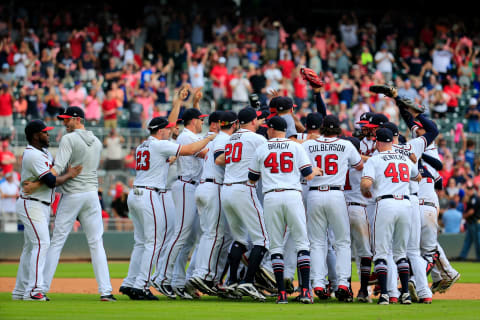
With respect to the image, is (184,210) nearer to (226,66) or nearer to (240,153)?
(240,153)

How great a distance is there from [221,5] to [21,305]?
71.2ft

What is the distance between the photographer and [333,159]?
398 inches

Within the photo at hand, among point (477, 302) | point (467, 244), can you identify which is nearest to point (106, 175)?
point (467, 244)

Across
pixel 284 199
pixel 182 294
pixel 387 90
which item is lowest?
pixel 182 294

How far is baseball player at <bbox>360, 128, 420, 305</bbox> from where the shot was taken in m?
9.82

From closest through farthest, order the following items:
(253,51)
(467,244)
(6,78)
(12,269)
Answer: (12,269)
(467,244)
(6,78)
(253,51)

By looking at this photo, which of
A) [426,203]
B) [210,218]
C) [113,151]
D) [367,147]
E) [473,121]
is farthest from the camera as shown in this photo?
[473,121]

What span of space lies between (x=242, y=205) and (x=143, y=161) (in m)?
1.44

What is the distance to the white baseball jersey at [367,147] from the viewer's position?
1133 centimetres

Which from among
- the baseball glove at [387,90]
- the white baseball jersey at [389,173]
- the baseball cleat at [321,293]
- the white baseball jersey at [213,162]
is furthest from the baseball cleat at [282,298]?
the baseball glove at [387,90]

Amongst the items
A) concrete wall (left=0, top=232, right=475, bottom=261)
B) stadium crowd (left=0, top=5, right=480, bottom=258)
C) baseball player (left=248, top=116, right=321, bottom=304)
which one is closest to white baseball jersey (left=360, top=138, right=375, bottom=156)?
baseball player (left=248, top=116, right=321, bottom=304)

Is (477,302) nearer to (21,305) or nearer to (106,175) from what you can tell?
(21,305)

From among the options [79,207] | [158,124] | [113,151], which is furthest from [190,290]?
[113,151]

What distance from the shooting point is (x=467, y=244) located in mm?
20031
